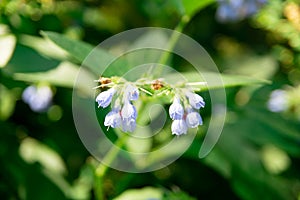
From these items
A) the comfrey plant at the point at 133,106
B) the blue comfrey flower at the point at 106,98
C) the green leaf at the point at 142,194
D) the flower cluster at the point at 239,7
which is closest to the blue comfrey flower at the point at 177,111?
the comfrey plant at the point at 133,106

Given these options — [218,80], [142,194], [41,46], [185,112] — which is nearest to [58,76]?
[41,46]

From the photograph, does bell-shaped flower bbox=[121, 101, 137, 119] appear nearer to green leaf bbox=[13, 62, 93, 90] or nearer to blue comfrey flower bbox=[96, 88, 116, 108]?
blue comfrey flower bbox=[96, 88, 116, 108]

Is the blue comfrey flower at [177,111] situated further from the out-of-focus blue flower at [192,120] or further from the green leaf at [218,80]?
the green leaf at [218,80]

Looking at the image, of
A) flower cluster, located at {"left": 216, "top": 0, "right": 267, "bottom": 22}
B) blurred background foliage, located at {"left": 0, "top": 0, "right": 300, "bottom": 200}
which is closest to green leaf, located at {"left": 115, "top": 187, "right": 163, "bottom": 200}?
blurred background foliage, located at {"left": 0, "top": 0, "right": 300, "bottom": 200}

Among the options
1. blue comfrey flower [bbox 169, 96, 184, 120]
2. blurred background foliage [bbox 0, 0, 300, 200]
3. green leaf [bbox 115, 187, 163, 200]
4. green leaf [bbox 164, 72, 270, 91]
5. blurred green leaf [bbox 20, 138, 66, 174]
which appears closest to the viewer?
blue comfrey flower [bbox 169, 96, 184, 120]

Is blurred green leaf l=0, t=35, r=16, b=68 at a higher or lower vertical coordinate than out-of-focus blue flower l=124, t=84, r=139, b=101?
lower

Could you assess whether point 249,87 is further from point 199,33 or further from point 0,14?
point 0,14
